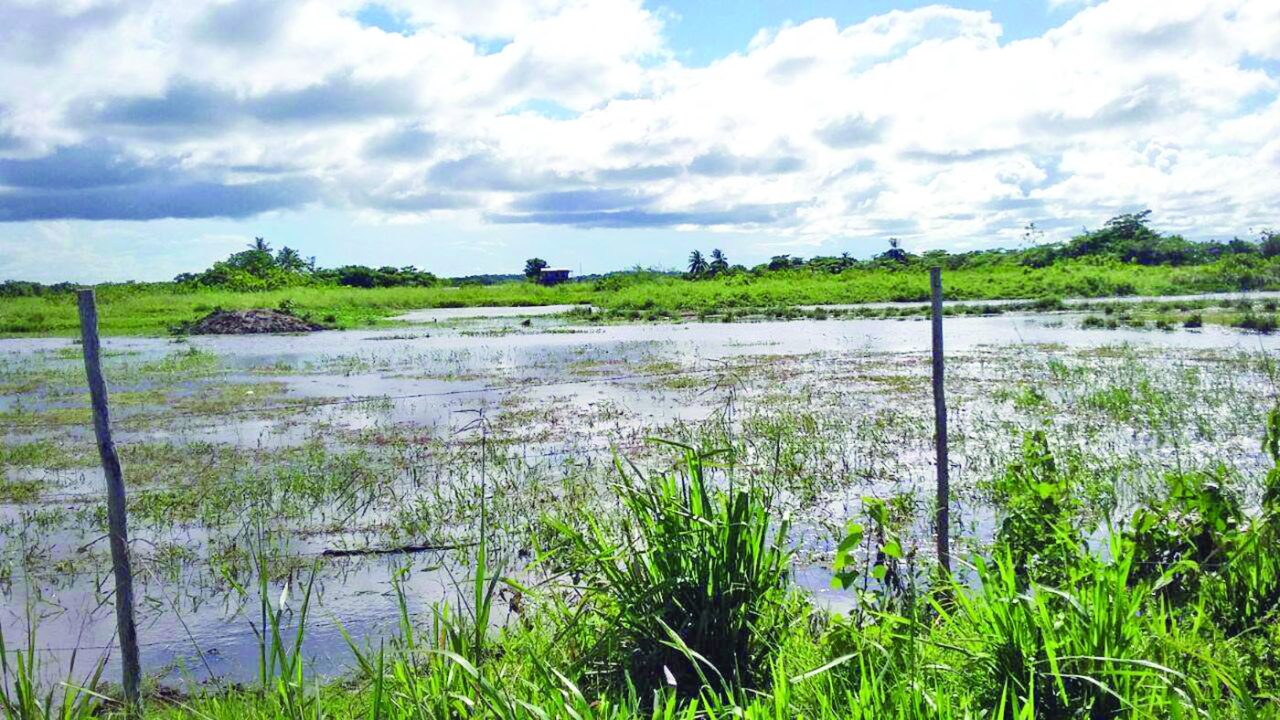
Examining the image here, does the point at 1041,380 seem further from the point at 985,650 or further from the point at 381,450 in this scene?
the point at 985,650

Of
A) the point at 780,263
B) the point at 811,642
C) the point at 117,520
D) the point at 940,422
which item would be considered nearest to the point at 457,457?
the point at 117,520

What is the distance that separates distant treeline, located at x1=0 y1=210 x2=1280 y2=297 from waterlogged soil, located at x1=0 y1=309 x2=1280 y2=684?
39928 mm

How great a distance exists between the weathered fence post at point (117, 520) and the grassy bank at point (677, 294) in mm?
32785

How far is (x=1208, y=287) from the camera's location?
139 ft

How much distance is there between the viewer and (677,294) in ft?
150

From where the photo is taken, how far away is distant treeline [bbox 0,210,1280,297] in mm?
57969

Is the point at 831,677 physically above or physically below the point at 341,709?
above

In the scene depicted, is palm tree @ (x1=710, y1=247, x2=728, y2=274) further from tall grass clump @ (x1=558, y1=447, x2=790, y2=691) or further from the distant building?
tall grass clump @ (x1=558, y1=447, x2=790, y2=691)

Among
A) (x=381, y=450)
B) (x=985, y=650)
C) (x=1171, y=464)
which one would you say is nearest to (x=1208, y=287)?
(x=1171, y=464)

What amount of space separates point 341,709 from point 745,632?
1.82 m

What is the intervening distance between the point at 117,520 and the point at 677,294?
4165 cm

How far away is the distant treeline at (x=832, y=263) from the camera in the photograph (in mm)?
57969

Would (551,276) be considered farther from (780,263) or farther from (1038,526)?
(1038,526)

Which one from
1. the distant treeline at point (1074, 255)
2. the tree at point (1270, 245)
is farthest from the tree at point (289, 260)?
the tree at point (1270, 245)
